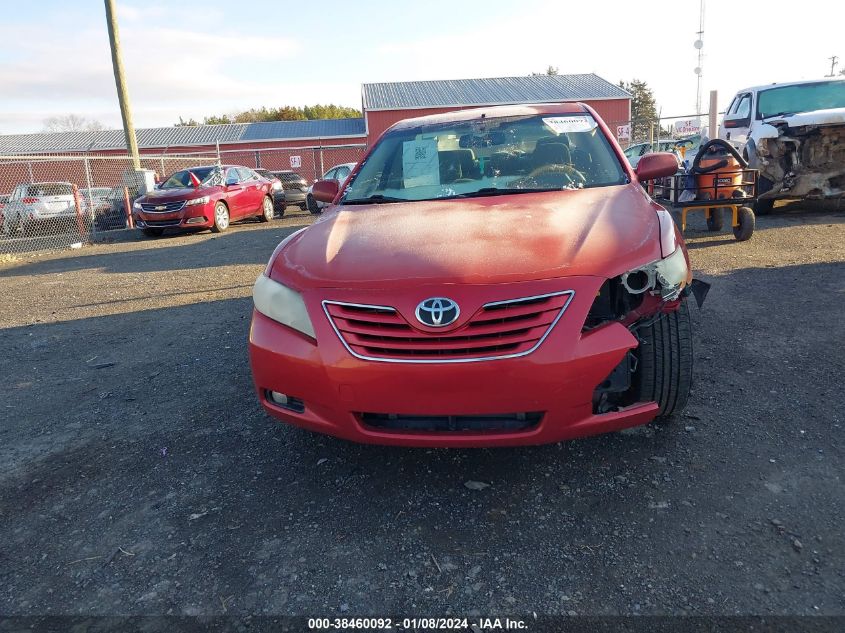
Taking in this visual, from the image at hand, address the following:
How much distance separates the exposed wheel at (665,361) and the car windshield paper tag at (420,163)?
173cm

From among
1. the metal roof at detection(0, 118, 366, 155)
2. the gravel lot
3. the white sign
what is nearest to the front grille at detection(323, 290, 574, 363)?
the gravel lot

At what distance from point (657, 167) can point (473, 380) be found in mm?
2291

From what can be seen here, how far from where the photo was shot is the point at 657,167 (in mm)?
3771

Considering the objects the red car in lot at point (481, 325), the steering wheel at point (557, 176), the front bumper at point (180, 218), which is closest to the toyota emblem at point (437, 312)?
the red car in lot at point (481, 325)

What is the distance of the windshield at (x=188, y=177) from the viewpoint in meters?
14.3

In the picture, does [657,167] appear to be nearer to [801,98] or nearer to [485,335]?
[485,335]

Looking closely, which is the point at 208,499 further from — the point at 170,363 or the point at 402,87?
the point at 402,87

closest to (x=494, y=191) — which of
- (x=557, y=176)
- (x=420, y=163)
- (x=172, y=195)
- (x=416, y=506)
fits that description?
(x=557, y=176)

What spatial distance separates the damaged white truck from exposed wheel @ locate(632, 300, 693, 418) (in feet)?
26.2

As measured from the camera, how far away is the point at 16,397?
163 inches

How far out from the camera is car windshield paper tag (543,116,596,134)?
395 centimetres

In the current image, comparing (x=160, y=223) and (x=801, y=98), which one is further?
(x=160, y=223)

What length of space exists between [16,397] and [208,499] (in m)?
2.32

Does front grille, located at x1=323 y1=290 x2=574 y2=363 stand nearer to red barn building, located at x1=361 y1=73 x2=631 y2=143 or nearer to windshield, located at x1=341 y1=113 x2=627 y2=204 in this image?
windshield, located at x1=341 y1=113 x2=627 y2=204
